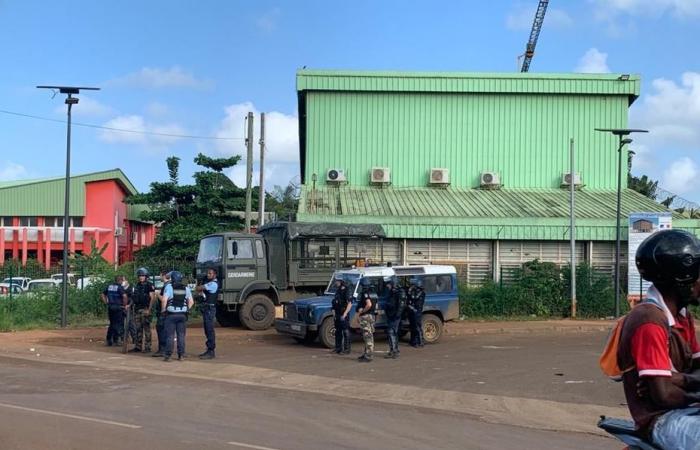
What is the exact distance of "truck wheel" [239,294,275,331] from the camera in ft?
71.1

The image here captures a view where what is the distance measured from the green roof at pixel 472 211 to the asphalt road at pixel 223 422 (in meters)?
17.1

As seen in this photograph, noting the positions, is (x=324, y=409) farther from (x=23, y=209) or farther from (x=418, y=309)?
(x=23, y=209)

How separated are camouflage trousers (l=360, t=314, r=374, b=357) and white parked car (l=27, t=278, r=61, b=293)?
43.8 feet

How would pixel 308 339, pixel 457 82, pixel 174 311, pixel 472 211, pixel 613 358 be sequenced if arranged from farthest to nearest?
1. pixel 457 82
2. pixel 472 211
3. pixel 308 339
4. pixel 174 311
5. pixel 613 358

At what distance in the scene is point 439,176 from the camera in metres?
34.1

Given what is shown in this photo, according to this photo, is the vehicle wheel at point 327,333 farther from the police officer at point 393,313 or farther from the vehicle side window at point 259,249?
the vehicle side window at point 259,249

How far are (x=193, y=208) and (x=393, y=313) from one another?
27.0m

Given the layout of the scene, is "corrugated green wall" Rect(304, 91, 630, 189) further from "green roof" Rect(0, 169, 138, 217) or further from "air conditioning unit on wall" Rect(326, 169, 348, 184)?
"green roof" Rect(0, 169, 138, 217)

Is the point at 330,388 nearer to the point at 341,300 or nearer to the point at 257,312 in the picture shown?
the point at 341,300

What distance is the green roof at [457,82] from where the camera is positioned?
114ft

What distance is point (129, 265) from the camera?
26.7 metres

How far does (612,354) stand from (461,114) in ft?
107

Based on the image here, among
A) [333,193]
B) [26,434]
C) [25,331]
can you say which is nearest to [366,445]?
[26,434]

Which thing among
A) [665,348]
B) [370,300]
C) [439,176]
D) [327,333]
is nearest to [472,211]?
[439,176]
